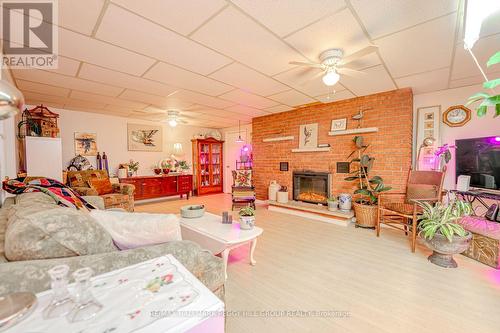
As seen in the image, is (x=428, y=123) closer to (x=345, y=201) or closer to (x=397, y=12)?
(x=345, y=201)

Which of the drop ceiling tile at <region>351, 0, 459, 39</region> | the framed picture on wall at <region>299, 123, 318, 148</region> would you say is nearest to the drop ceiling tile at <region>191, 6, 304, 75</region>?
the drop ceiling tile at <region>351, 0, 459, 39</region>

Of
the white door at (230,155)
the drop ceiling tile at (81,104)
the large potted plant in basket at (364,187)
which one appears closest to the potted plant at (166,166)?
the white door at (230,155)

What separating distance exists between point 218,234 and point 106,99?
3.48 metres

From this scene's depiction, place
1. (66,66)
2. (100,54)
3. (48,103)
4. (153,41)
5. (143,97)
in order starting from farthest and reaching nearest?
(48,103), (143,97), (66,66), (100,54), (153,41)

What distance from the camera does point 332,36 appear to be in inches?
74.9

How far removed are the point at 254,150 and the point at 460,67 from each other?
405 cm

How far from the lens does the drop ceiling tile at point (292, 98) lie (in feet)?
11.5

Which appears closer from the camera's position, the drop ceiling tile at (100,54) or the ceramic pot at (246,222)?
the drop ceiling tile at (100,54)

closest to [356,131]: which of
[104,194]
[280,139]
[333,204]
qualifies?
[333,204]

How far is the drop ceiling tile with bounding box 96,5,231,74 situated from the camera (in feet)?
5.52

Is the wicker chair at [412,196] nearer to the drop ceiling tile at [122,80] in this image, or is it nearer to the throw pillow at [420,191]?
the throw pillow at [420,191]

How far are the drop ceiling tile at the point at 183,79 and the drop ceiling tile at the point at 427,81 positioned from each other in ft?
8.65

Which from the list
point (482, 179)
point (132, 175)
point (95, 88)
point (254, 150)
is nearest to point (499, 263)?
point (482, 179)

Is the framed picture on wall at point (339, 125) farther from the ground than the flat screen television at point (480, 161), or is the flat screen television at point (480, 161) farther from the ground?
the framed picture on wall at point (339, 125)
